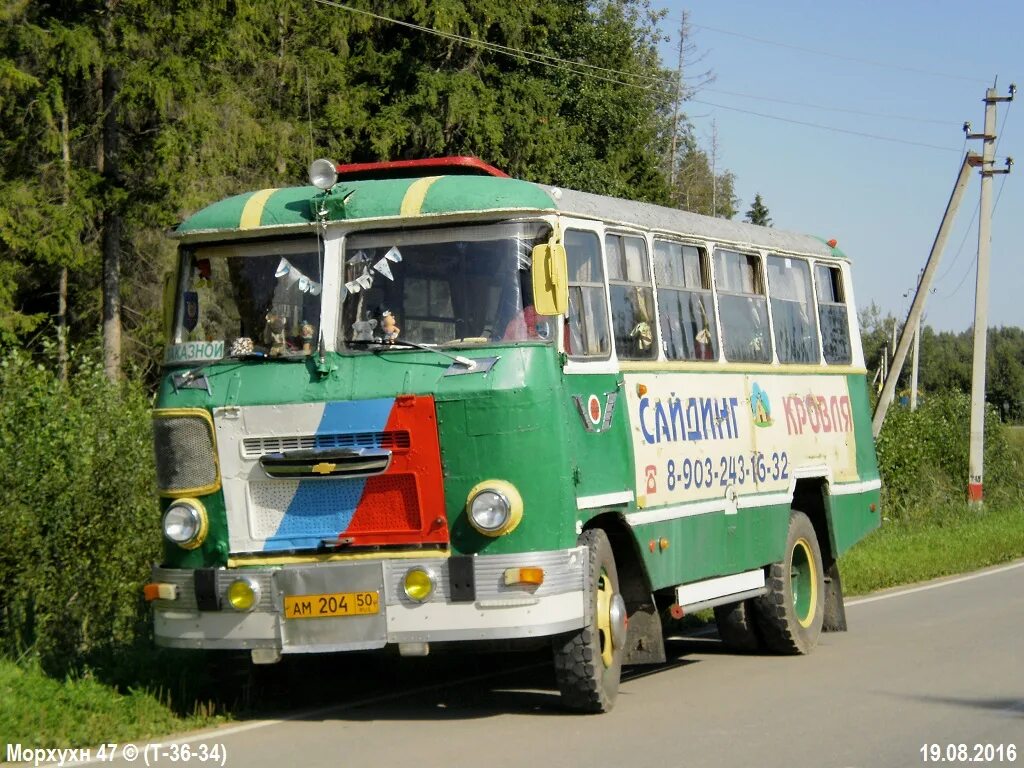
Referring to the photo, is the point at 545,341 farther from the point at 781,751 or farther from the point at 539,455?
the point at 781,751

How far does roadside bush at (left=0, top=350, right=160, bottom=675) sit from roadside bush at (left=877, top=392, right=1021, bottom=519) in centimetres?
1749

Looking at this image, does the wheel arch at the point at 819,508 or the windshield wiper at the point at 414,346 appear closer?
the windshield wiper at the point at 414,346

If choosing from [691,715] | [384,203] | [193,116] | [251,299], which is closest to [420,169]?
[384,203]

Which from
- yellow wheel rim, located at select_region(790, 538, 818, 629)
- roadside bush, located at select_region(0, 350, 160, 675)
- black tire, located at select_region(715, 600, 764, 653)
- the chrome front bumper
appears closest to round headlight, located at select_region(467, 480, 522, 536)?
the chrome front bumper

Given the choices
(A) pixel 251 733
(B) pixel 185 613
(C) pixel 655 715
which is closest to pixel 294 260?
(B) pixel 185 613

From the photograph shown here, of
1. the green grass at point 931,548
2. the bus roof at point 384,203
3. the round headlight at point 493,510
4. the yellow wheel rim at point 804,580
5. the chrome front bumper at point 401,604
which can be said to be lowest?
the green grass at point 931,548

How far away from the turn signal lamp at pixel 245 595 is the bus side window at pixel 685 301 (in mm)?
3568

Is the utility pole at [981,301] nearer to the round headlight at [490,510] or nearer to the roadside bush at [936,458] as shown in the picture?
the roadside bush at [936,458]

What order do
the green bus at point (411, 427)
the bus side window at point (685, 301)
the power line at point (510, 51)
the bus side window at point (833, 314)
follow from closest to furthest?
the green bus at point (411, 427) < the bus side window at point (685, 301) < the bus side window at point (833, 314) < the power line at point (510, 51)

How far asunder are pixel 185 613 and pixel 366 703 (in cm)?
154

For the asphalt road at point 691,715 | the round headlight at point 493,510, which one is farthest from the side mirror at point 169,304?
the asphalt road at point 691,715

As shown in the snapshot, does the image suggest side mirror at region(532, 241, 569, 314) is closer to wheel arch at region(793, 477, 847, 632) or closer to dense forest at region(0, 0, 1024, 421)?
wheel arch at region(793, 477, 847, 632)

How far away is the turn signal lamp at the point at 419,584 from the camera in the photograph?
8820 millimetres

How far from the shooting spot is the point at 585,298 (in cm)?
979
